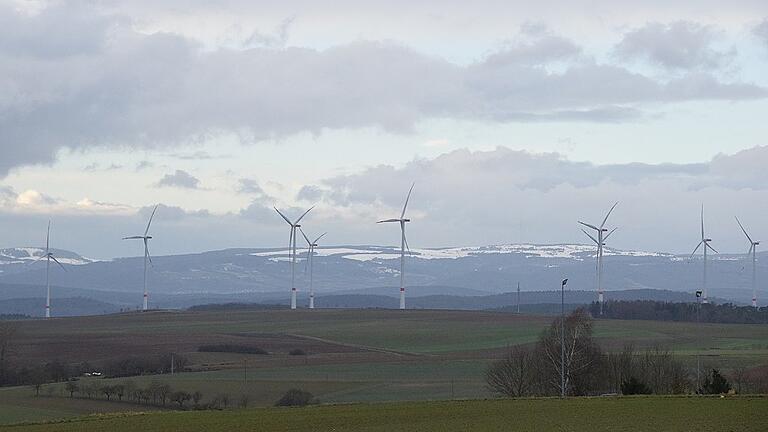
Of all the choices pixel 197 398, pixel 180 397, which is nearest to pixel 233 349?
pixel 180 397

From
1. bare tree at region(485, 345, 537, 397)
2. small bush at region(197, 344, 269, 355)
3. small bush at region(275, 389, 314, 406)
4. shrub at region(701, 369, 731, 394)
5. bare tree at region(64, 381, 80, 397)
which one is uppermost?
shrub at region(701, 369, 731, 394)

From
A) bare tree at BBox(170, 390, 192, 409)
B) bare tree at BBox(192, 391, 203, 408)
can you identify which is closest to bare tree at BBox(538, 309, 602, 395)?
bare tree at BBox(192, 391, 203, 408)

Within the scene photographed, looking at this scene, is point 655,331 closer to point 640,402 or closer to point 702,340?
point 702,340

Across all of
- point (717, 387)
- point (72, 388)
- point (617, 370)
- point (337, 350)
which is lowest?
point (337, 350)

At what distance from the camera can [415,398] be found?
83.4 m

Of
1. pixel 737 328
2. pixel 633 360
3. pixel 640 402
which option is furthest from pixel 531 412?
pixel 737 328

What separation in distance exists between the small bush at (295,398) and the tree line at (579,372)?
12873 millimetres

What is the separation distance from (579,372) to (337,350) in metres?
60.2

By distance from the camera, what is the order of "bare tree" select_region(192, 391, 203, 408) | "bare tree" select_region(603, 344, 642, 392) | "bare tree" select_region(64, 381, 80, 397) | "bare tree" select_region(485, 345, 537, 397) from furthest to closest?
1. "bare tree" select_region(64, 381, 80, 397)
2. "bare tree" select_region(485, 345, 537, 397)
3. "bare tree" select_region(603, 344, 642, 392)
4. "bare tree" select_region(192, 391, 203, 408)

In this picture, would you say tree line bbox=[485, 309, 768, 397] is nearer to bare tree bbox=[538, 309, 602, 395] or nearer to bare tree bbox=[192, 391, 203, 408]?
bare tree bbox=[538, 309, 602, 395]

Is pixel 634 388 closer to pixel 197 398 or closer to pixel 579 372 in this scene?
pixel 579 372

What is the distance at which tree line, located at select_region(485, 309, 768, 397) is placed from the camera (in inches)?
3300

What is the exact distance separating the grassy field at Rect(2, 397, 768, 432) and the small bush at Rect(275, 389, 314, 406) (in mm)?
16458

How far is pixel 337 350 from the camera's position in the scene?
5571 inches
